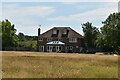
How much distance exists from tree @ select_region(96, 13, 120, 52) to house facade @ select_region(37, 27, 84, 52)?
20578 millimetres

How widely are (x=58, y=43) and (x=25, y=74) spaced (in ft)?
291

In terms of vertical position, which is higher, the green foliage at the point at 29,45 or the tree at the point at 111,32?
the tree at the point at 111,32

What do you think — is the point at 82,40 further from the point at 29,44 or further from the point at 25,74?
the point at 25,74

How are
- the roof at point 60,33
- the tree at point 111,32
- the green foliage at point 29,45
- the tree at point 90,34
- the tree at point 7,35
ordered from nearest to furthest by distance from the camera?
1. the tree at point 111,32
2. the tree at point 7,35
3. the green foliage at point 29,45
4. the roof at point 60,33
5. the tree at point 90,34

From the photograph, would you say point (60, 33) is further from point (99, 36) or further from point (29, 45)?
point (99, 36)

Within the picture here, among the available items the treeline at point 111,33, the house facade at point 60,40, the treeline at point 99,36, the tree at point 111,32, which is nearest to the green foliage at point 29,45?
the treeline at point 99,36

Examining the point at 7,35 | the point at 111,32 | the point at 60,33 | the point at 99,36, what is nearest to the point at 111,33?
the point at 111,32

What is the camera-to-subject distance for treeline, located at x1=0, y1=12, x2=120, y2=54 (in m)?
82.1

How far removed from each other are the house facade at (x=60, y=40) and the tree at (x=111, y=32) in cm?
2058

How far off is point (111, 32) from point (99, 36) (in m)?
11.0

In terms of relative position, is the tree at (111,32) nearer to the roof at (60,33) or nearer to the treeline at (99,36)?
the treeline at (99,36)

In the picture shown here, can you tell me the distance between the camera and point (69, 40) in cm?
11138

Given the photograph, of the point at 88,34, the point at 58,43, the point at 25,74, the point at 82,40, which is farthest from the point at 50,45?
the point at 25,74

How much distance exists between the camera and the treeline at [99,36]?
82.1 meters
